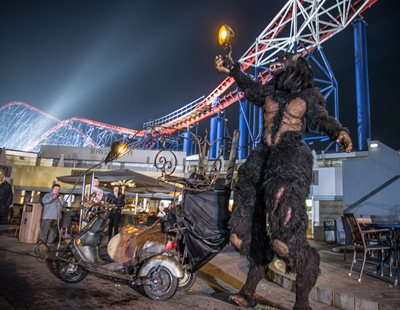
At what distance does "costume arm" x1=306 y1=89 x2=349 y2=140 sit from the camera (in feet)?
8.91

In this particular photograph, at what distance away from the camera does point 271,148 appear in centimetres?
279

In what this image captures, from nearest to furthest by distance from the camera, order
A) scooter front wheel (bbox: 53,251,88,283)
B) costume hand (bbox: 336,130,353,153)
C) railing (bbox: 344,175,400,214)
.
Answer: costume hand (bbox: 336,130,353,153) < scooter front wheel (bbox: 53,251,88,283) < railing (bbox: 344,175,400,214)

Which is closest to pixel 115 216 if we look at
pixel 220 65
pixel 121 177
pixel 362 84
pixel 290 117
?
pixel 121 177

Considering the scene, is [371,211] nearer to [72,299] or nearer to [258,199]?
[258,199]

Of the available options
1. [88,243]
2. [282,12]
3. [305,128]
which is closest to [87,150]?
[282,12]

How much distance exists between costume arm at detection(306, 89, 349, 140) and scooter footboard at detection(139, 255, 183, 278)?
1.98 meters

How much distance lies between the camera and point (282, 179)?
2.48 meters

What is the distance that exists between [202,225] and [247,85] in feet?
5.36

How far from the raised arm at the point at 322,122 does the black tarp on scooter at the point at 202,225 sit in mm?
1168

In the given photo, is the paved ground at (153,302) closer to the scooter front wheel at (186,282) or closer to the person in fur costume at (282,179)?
the scooter front wheel at (186,282)

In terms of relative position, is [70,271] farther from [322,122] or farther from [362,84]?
[362,84]

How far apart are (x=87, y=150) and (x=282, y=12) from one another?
783 inches

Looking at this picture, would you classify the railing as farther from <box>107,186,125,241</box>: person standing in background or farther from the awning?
<box>107,186,125,241</box>: person standing in background

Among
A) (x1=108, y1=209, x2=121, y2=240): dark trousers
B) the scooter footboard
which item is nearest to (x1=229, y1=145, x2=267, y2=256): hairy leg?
the scooter footboard
